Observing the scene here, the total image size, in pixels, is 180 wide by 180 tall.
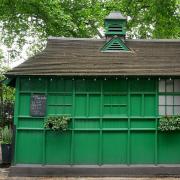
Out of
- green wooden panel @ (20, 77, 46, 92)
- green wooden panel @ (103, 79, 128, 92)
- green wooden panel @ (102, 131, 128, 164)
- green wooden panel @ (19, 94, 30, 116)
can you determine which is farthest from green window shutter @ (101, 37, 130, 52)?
green wooden panel @ (19, 94, 30, 116)

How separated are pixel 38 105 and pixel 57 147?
1.47 metres

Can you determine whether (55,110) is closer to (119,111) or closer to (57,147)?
(57,147)

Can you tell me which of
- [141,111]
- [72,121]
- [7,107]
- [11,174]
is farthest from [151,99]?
[7,107]

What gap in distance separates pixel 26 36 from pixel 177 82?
1657 cm

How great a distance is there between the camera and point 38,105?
1284cm

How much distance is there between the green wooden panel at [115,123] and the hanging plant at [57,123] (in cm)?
128

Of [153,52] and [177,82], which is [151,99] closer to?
[177,82]

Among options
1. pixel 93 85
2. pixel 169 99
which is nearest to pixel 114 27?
pixel 93 85

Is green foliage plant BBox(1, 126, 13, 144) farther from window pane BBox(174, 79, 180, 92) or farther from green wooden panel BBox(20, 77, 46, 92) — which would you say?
window pane BBox(174, 79, 180, 92)

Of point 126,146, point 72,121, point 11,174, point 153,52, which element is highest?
A: point 153,52

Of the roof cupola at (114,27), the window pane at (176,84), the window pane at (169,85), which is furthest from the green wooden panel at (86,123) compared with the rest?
the roof cupola at (114,27)

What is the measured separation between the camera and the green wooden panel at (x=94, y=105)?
1296cm

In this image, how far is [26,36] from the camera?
27672 mm

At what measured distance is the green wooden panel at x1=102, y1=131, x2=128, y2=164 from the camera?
12.9 metres
